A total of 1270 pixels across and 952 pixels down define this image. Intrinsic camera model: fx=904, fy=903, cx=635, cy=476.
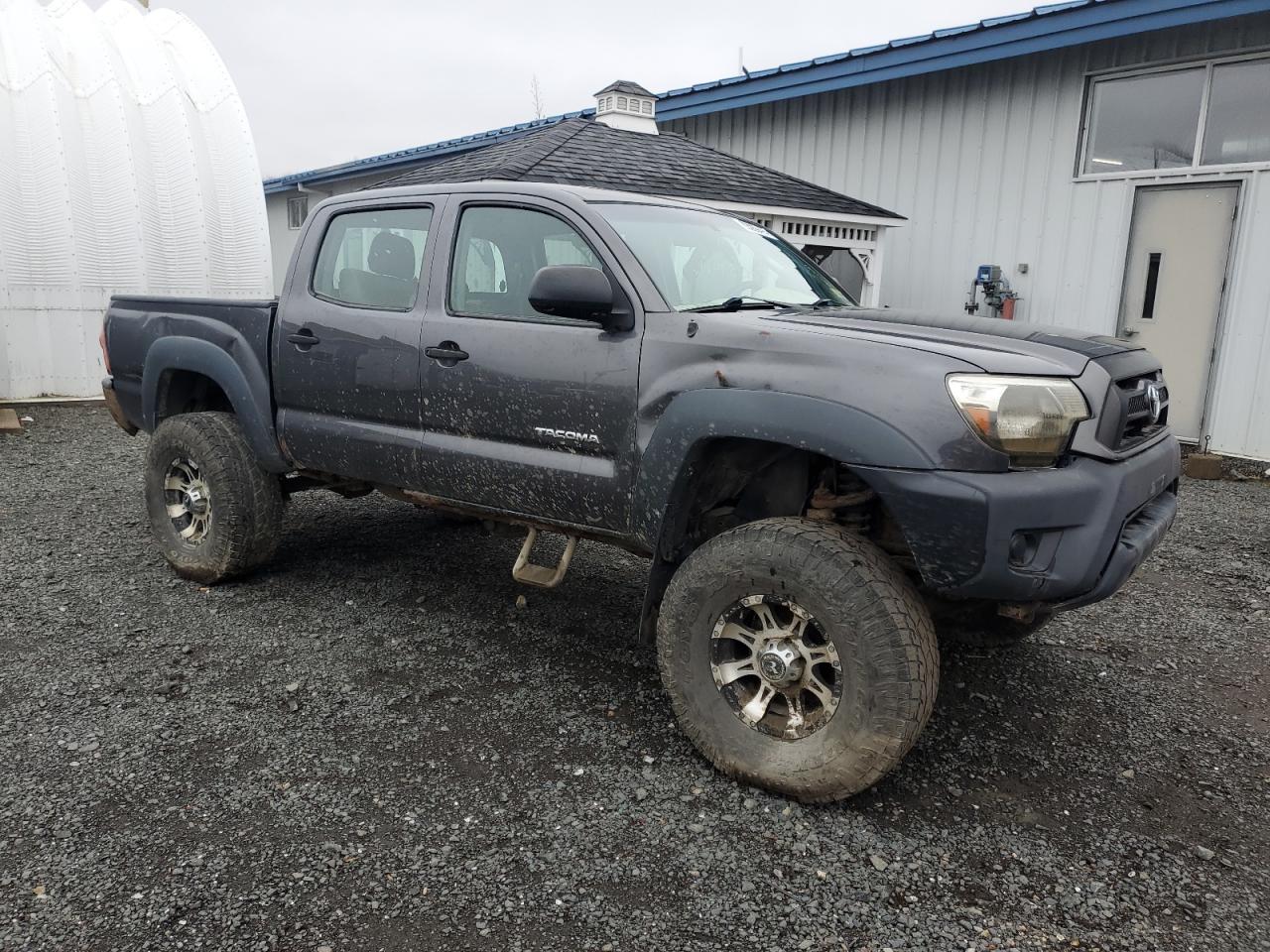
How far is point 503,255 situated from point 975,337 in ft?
6.34

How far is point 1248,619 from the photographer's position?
15.4 ft

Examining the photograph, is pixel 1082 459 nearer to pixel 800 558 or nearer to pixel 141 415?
pixel 800 558

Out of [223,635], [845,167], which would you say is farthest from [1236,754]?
[845,167]

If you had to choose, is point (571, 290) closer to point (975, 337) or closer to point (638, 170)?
point (975, 337)

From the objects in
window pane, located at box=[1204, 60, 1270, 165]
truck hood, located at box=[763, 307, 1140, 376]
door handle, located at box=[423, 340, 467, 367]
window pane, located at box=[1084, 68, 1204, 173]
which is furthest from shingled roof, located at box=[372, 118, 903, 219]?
truck hood, located at box=[763, 307, 1140, 376]

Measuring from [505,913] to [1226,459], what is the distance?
8335mm

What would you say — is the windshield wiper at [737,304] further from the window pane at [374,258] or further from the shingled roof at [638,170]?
the shingled roof at [638,170]

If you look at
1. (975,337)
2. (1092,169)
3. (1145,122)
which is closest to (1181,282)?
(1092,169)

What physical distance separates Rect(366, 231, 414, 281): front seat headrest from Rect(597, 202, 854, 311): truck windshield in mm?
982

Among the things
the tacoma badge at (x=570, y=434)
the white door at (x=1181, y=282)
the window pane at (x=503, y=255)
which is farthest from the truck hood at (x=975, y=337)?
the white door at (x=1181, y=282)

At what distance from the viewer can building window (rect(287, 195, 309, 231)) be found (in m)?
21.0

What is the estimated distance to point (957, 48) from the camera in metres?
9.24

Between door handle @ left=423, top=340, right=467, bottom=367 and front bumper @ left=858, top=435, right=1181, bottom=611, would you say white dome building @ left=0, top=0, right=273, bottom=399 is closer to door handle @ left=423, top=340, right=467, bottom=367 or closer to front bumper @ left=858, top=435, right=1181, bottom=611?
door handle @ left=423, top=340, right=467, bottom=367

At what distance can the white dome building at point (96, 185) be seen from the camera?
11.3 meters
